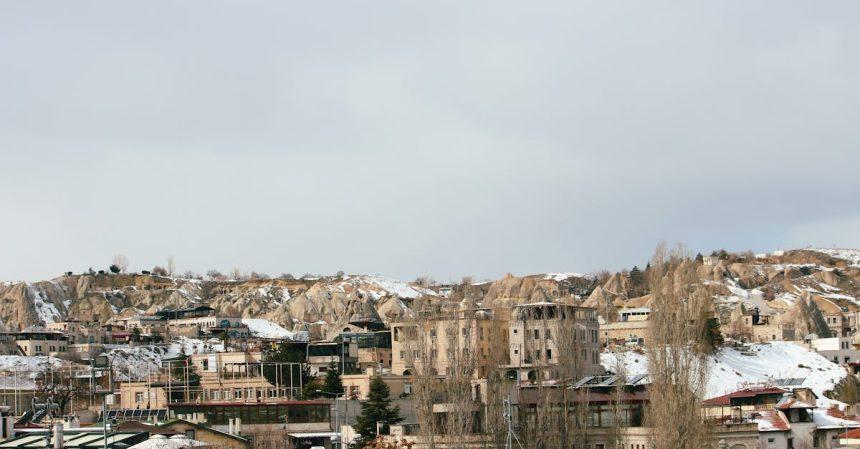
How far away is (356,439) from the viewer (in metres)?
63.3

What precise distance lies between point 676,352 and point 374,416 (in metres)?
15.8

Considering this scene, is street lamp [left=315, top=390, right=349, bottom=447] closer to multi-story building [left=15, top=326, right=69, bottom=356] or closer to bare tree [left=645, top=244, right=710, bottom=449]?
bare tree [left=645, top=244, right=710, bottom=449]

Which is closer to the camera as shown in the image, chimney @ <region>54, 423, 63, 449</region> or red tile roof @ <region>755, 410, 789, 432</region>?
chimney @ <region>54, 423, 63, 449</region>

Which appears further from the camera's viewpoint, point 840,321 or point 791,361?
point 840,321

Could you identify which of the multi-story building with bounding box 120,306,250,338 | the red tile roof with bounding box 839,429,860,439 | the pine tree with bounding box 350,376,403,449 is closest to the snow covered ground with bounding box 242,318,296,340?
the multi-story building with bounding box 120,306,250,338

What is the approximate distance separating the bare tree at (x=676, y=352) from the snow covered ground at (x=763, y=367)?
34599 millimetres

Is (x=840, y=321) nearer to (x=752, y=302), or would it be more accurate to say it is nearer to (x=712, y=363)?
(x=752, y=302)

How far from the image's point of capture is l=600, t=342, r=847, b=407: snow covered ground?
Result: 101188 millimetres

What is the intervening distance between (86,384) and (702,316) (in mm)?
62275

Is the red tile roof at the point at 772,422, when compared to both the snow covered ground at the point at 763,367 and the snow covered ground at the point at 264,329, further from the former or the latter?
the snow covered ground at the point at 264,329

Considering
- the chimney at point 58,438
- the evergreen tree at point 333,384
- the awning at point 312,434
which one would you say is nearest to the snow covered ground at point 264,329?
the evergreen tree at point 333,384

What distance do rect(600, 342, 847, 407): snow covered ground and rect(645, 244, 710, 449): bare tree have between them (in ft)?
114

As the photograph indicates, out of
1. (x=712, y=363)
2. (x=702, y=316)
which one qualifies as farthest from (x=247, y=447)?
(x=712, y=363)

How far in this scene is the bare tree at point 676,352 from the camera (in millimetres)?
54219
